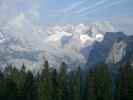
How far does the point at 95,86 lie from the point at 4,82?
41.5 meters

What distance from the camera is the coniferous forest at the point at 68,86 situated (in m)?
118

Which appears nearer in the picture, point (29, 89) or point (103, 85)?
point (103, 85)

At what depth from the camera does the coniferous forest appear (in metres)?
118

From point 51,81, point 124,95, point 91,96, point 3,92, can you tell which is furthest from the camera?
point 3,92

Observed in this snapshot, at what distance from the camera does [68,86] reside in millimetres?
150875

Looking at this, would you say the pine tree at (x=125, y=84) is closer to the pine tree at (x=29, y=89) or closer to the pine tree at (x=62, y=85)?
the pine tree at (x=62, y=85)

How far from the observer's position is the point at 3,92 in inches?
5812

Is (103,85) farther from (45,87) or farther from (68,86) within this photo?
(68,86)

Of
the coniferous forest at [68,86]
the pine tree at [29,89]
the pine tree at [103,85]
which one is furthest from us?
the pine tree at [29,89]

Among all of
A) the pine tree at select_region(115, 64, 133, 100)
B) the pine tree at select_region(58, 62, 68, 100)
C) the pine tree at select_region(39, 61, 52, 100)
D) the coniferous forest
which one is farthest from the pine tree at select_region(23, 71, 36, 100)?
the pine tree at select_region(115, 64, 133, 100)

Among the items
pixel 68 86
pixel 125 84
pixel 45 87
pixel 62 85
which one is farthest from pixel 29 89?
pixel 125 84

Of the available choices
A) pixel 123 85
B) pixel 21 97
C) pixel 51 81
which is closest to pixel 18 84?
pixel 21 97

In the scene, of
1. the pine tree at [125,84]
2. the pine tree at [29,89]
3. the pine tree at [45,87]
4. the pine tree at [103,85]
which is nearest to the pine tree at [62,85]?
the pine tree at [45,87]

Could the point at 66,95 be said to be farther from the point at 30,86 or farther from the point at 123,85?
the point at 123,85
